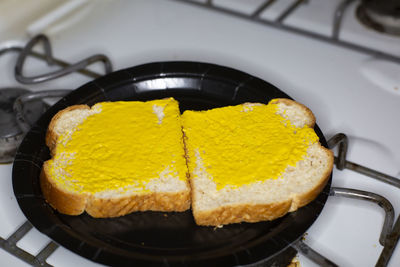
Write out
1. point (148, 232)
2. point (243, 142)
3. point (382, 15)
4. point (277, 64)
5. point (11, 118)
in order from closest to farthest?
point (148, 232), point (243, 142), point (11, 118), point (277, 64), point (382, 15)

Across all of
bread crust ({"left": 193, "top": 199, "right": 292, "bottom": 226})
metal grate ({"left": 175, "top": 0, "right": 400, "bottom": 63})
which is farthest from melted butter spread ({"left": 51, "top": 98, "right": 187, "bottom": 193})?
metal grate ({"left": 175, "top": 0, "right": 400, "bottom": 63})

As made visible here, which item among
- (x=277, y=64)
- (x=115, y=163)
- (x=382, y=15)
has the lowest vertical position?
(x=115, y=163)

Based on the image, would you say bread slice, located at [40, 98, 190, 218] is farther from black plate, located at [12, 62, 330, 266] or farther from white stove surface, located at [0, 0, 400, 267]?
white stove surface, located at [0, 0, 400, 267]

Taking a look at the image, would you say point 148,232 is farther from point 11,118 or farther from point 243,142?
point 11,118

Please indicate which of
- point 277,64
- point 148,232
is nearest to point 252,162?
point 148,232

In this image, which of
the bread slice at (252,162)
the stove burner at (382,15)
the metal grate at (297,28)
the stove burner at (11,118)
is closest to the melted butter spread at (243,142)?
the bread slice at (252,162)

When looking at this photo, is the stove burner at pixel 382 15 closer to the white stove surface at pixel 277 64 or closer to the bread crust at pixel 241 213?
the white stove surface at pixel 277 64
